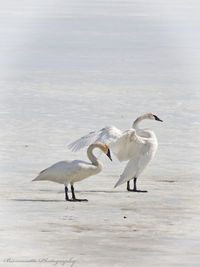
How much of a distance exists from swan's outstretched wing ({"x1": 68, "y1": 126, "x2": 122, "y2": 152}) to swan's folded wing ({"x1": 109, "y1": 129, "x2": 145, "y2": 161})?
0.27 feet

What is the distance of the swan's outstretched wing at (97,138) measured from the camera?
9.38 m

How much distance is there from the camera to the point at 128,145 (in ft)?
32.3

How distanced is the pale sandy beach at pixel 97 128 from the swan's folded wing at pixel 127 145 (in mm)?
324

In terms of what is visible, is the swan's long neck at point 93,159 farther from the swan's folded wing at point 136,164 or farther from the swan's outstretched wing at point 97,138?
the swan's folded wing at point 136,164

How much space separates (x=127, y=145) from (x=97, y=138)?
50 centimetres

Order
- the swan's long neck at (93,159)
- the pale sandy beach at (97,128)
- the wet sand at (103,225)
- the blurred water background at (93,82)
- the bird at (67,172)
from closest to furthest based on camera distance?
the wet sand at (103,225) → the pale sandy beach at (97,128) → the bird at (67,172) → the swan's long neck at (93,159) → the blurred water background at (93,82)

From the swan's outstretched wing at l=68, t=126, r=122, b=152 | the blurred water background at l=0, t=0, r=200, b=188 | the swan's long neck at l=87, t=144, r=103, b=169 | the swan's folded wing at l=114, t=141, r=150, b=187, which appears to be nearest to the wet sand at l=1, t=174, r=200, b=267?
the swan's folded wing at l=114, t=141, r=150, b=187

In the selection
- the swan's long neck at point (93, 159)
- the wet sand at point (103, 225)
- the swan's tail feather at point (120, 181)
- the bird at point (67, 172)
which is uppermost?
the swan's long neck at point (93, 159)

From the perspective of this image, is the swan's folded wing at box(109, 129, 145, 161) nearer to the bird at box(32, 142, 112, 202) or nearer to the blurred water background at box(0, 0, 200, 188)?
the blurred water background at box(0, 0, 200, 188)

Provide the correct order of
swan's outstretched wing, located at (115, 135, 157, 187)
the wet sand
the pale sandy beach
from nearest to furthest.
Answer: the wet sand
the pale sandy beach
swan's outstretched wing, located at (115, 135, 157, 187)

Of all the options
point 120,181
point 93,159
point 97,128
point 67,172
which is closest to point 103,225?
point 67,172

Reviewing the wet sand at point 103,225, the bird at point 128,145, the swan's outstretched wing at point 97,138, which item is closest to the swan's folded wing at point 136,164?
the bird at point 128,145

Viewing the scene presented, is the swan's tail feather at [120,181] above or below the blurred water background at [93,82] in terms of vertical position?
below

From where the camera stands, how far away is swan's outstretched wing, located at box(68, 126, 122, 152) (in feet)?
30.8
